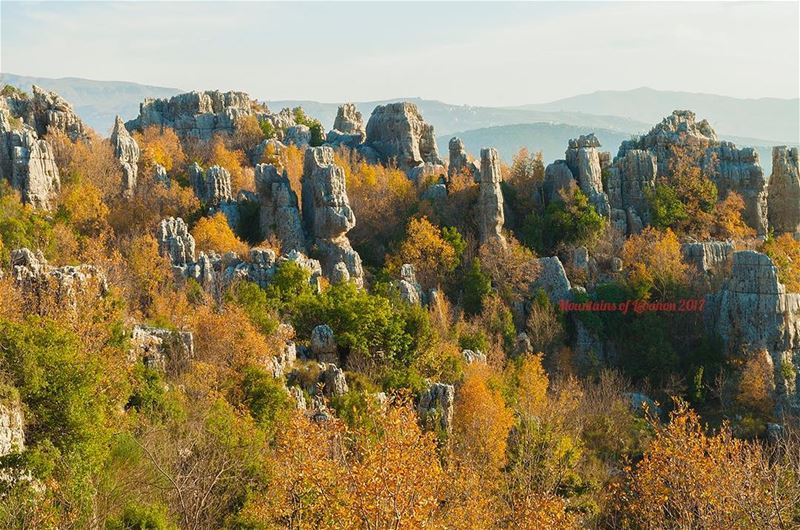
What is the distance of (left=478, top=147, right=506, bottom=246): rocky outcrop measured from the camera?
1971 inches

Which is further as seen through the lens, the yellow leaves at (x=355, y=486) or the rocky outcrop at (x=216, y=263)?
the rocky outcrop at (x=216, y=263)

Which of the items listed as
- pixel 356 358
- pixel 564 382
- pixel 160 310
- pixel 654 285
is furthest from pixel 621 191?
pixel 160 310

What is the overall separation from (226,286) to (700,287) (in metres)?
26.0

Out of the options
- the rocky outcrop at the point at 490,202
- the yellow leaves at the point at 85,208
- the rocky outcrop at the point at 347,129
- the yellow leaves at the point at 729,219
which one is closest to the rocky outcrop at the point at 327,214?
the rocky outcrop at the point at 490,202

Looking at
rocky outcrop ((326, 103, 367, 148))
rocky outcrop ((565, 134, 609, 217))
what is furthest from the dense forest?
rocky outcrop ((326, 103, 367, 148))

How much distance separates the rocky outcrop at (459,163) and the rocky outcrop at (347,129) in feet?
30.9

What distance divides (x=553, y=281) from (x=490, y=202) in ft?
20.7

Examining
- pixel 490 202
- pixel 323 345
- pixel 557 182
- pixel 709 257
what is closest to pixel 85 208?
pixel 323 345

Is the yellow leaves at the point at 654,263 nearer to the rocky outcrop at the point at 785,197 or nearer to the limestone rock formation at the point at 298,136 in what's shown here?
the rocky outcrop at the point at 785,197

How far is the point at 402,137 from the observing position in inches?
2408

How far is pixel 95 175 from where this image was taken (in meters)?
48.5

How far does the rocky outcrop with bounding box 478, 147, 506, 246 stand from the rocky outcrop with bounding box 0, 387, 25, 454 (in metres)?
33.4

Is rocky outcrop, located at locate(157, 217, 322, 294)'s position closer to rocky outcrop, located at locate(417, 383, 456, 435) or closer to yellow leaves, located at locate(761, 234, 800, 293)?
rocky outcrop, located at locate(417, 383, 456, 435)

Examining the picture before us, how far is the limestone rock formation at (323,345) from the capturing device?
34.8 metres
